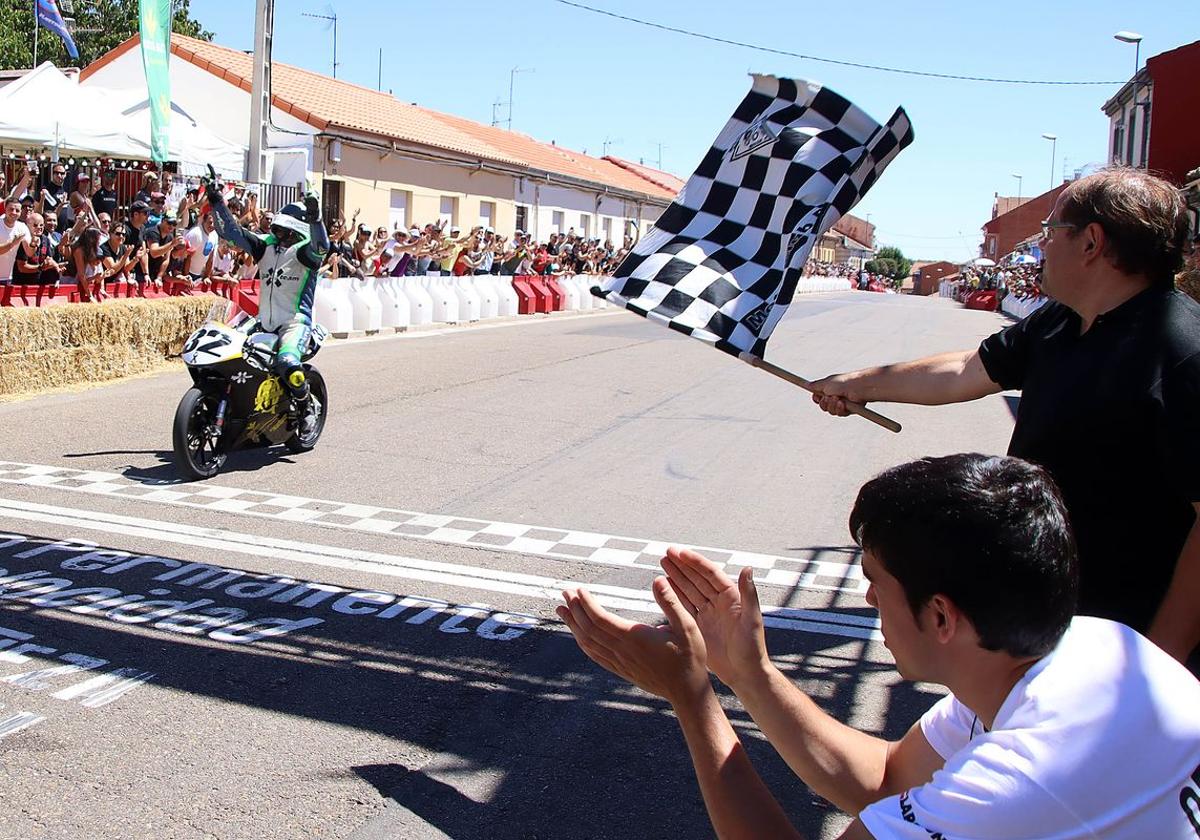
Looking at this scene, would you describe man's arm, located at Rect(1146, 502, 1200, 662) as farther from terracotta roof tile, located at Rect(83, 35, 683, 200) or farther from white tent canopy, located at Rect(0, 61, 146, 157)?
terracotta roof tile, located at Rect(83, 35, 683, 200)

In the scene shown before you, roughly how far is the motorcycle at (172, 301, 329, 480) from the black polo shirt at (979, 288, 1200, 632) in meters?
6.77

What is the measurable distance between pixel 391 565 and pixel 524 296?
22.3 m

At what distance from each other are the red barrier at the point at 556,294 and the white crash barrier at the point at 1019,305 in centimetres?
1437

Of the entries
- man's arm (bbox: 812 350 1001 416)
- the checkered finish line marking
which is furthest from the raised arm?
man's arm (bbox: 812 350 1001 416)

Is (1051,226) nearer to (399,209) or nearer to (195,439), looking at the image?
(195,439)

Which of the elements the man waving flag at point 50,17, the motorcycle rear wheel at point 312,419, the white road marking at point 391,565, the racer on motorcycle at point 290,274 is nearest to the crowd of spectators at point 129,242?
the racer on motorcycle at point 290,274

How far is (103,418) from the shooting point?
10.7 metres

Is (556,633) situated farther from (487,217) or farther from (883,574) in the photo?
(487,217)

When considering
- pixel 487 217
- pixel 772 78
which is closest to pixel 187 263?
pixel 772 78

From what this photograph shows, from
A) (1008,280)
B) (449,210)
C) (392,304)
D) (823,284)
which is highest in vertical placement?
(449,210)

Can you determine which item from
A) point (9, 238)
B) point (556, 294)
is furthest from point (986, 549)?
point (556, 294)

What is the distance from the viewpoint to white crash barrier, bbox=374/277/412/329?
21.2 meters

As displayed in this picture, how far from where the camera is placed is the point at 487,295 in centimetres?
2619

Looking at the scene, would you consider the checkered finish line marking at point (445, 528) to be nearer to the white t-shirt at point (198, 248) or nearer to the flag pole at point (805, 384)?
the flag pole at point (805, 384)
